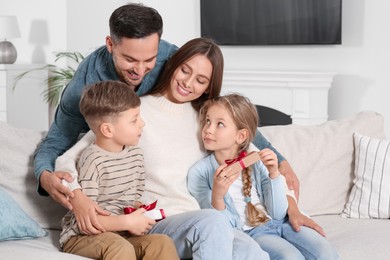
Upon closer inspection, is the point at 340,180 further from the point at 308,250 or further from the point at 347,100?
the point at 347,100

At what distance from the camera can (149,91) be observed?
2957mm

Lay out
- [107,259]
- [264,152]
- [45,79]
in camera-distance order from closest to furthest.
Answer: [107,259]
[264,152]
[45,79]

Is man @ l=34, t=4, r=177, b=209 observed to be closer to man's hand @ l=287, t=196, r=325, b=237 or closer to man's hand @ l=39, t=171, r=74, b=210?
man's hand @ l=39, t=171, r=74, b=210

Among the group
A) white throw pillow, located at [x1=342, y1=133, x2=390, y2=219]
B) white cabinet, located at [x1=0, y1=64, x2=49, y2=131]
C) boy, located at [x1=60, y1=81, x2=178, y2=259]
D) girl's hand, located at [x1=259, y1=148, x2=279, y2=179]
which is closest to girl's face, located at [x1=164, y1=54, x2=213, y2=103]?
boy, located at [x1=60, y1=81, x2=178, y2=259]

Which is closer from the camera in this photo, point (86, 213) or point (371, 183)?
point (86, 213)

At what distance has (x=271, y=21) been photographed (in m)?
5.89

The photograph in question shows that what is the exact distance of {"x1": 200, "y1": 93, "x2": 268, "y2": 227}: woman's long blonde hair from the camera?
2.81 meters

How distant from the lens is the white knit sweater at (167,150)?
2.82m

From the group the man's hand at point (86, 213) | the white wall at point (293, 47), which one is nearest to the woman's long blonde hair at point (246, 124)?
the man's hand at point (86, 213)

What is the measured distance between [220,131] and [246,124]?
3.9 inches

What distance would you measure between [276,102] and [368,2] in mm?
939

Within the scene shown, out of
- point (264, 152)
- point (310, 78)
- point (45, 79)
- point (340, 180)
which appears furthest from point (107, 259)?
point (45, 79)

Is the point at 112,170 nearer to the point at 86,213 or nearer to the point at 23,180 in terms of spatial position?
the point at 86,213

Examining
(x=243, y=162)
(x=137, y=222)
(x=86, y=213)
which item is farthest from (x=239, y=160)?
(x=86, y=213)
